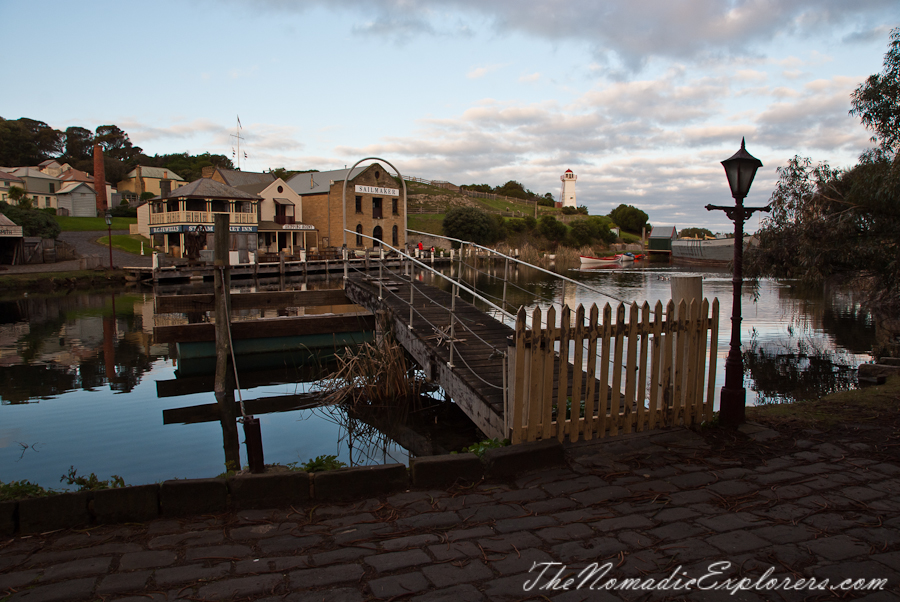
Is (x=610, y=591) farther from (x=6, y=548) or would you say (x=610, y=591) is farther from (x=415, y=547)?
(x=6, y=548)

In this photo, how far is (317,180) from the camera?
2109 inches

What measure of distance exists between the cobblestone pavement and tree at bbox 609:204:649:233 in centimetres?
9386

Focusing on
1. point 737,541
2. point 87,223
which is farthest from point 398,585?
point 87,223

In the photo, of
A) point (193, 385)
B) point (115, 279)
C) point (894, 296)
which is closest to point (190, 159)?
point (115, 279)

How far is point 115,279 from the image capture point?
32312 millimetres

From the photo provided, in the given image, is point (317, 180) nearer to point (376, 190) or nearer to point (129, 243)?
point (376, 190)

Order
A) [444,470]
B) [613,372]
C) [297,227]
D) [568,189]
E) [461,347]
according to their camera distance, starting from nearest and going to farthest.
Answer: [444,470], [613,372], [461,347], [297,227], [568,189]

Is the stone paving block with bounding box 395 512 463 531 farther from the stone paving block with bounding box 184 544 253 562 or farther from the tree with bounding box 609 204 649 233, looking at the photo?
the tree with bounding box 609 204 649 233

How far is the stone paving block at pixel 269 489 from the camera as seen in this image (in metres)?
3.77

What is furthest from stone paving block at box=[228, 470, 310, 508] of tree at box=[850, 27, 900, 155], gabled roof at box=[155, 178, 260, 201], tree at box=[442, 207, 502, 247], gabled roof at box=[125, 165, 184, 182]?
gabled roof at box=[125, 165, 184, 182]

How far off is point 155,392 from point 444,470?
8.73 meters

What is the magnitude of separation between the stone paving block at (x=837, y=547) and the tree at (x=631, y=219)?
94.6m

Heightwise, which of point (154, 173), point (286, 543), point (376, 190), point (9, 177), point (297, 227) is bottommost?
point (286, 543)

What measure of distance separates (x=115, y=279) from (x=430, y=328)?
30000 millimetres
